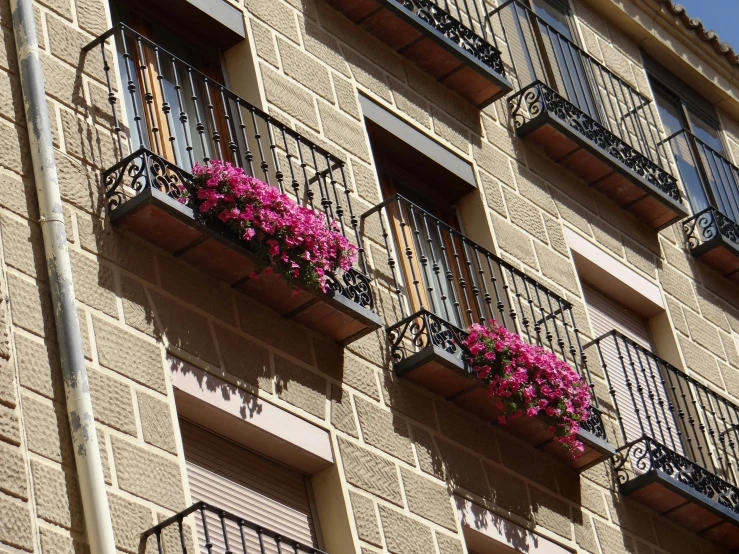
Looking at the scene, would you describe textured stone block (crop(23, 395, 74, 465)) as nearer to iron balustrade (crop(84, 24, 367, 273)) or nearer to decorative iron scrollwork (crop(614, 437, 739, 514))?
iron balustrade (crop(84, 24, 367, 273))

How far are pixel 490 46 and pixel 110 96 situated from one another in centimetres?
Answer: 527

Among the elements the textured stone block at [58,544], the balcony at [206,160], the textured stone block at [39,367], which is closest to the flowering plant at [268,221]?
the balcony at [206,160]

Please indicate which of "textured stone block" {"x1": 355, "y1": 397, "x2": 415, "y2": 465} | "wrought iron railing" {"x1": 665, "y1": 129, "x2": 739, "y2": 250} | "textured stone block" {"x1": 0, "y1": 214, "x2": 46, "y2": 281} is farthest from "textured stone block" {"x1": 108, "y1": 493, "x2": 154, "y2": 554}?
"wrought iron railing" {"x1": 665, "y1": 129, "x2": 739, "y2": 250}

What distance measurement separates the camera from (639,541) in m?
13.2

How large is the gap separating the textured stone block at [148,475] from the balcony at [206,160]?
1502 mm

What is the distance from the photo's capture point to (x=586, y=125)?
15953 millimetres

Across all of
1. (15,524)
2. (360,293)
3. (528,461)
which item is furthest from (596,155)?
(15,524)

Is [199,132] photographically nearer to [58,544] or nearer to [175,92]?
[175,92]

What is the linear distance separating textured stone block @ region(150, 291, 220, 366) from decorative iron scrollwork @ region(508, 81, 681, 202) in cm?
575

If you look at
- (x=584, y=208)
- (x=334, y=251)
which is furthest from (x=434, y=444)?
(x=584, y=208)

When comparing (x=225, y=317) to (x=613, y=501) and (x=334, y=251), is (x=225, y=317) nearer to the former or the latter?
(x=334, y=251)

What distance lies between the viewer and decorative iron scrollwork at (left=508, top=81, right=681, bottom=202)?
50.4 feet

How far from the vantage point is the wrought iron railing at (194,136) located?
10.5m

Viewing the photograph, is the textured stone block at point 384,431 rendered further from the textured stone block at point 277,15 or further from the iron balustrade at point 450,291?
the textured stone block at point 277,15
